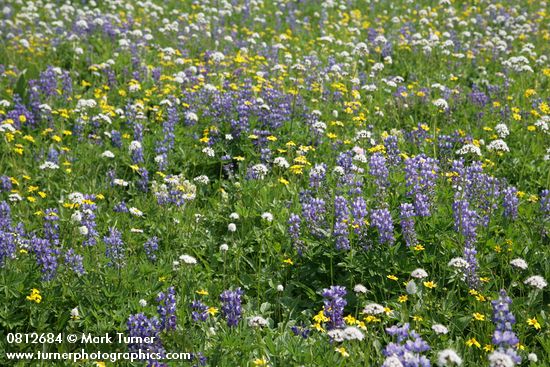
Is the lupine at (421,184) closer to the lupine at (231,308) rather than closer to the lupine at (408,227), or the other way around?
the lupine at (408,227)

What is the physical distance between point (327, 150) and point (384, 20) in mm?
6021

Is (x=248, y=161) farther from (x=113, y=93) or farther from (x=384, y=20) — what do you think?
(x=384, y=20)

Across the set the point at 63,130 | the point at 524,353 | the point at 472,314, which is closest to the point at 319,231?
the point at 472,314

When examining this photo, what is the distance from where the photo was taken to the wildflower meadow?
3.69m

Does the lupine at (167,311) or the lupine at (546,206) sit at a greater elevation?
the lupine at (546,206)

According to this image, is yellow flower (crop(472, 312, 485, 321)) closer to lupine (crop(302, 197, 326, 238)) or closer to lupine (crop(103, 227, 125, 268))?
lupine (crop(302, 197, 326, 238))

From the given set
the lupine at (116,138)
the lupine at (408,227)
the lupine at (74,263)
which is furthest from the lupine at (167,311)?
the lupine at (116,138)

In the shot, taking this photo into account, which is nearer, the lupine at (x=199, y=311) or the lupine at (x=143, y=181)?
the lupine at (x=199, y=311)

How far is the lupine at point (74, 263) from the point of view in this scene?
4105mm

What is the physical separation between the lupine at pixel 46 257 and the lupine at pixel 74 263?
0.08 metres

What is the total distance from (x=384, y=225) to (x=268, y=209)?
116 cm

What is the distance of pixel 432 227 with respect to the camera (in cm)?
434

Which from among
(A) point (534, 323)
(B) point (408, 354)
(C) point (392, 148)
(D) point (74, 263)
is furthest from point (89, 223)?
(A) point (534, 323)

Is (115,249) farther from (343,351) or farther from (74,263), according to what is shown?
(343,351)
